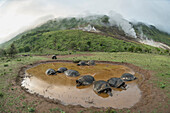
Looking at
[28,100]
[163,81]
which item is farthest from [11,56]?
[163,81]

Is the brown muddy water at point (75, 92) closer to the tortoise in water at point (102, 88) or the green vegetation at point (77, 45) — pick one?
the tortoise in water at point (102, 88)

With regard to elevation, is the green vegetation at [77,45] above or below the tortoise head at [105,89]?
above

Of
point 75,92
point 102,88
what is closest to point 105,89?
point 102,88

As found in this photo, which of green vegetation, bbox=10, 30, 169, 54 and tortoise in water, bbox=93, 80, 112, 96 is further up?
green vegetation, bbox=10, 30, 169, 54

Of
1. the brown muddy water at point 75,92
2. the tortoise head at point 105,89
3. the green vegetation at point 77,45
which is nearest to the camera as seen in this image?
the brown muddy water at point 75,92

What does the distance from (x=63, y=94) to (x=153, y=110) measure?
834 cm

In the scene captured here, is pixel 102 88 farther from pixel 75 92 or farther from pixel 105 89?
pixel 75 92

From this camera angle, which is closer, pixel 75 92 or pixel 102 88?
pixel 102 88

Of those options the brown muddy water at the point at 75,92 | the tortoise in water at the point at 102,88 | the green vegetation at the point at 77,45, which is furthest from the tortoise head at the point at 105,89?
the green vegetation at the point at 77,45

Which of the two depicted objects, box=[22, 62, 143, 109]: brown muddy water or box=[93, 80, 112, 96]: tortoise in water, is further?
box=[93, 80, 112, 96]: tortoise in water

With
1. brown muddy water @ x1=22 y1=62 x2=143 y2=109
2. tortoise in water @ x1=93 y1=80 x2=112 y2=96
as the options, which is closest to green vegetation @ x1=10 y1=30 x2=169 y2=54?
brown muddy water @ x1=22 y1=62 x2=143 y2=109

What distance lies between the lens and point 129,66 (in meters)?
23.1

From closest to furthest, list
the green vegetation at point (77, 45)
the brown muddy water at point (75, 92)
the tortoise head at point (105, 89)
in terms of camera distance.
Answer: the brown muddy water at point (75, 92) → the tortoise head at point (105, 89) → the green vegetation at point (77, 45)

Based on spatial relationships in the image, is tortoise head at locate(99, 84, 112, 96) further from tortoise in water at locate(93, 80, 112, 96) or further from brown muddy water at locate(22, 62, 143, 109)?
brown muddy water at locate(22, 62, 143, 109)
